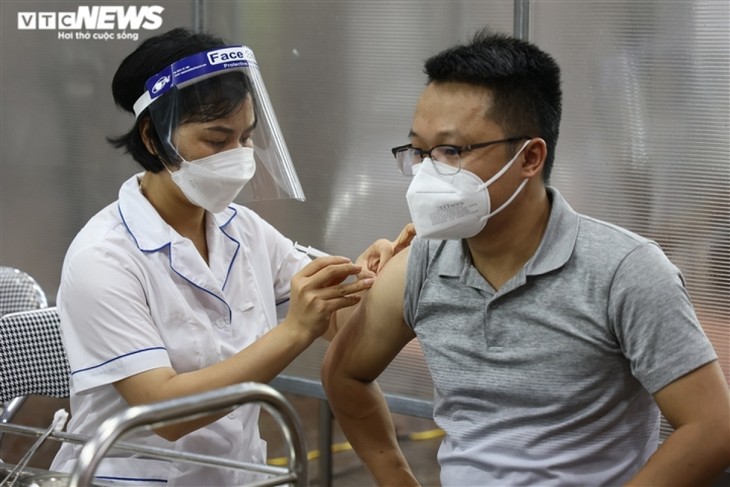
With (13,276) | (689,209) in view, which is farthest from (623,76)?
(13,276)

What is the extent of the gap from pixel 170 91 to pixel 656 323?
1.04m

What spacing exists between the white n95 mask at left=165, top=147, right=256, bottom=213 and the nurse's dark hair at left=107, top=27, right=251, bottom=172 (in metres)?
0.04

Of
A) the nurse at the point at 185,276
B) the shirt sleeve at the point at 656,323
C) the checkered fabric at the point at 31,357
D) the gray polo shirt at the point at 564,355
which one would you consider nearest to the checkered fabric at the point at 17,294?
the checkered fabric at the point at 31,357

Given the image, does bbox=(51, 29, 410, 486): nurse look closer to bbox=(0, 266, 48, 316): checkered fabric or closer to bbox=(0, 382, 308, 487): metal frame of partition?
bbox=(0, 382, 308, 487): metal frame of partition

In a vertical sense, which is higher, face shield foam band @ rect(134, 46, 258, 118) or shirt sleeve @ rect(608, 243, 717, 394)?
face shield foam band @ rect(134, 46, 258, 118)

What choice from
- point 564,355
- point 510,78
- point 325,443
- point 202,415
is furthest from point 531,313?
point 325,443

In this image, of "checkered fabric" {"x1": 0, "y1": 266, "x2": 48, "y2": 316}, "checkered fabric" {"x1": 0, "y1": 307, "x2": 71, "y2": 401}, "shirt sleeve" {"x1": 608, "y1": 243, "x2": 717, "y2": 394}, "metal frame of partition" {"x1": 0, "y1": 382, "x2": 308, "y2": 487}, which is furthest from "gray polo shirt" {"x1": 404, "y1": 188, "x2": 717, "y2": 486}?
"checkered fabric" {"x1": 0, "y1": 266, "x2": 48, "y2": 316}

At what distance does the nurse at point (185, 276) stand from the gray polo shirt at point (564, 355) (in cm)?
30

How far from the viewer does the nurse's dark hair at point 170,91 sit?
81.2 inches

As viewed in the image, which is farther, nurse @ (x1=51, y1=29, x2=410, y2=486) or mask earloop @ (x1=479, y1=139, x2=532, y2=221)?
nurse @ (x1=51, y1=29, x2=410, y2=486)

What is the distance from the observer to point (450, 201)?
6.01ft

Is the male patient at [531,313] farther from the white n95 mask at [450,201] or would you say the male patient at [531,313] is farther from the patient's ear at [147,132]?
the patient's ear at [147,132]

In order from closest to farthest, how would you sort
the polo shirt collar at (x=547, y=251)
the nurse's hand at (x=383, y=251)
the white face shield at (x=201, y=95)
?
the polo shirt collar at (x=547, y=251) < the white face shield at (x=201, y=95) < the nurse's hand at (x=383, y=251)

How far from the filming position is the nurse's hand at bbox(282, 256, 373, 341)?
6.48ft
